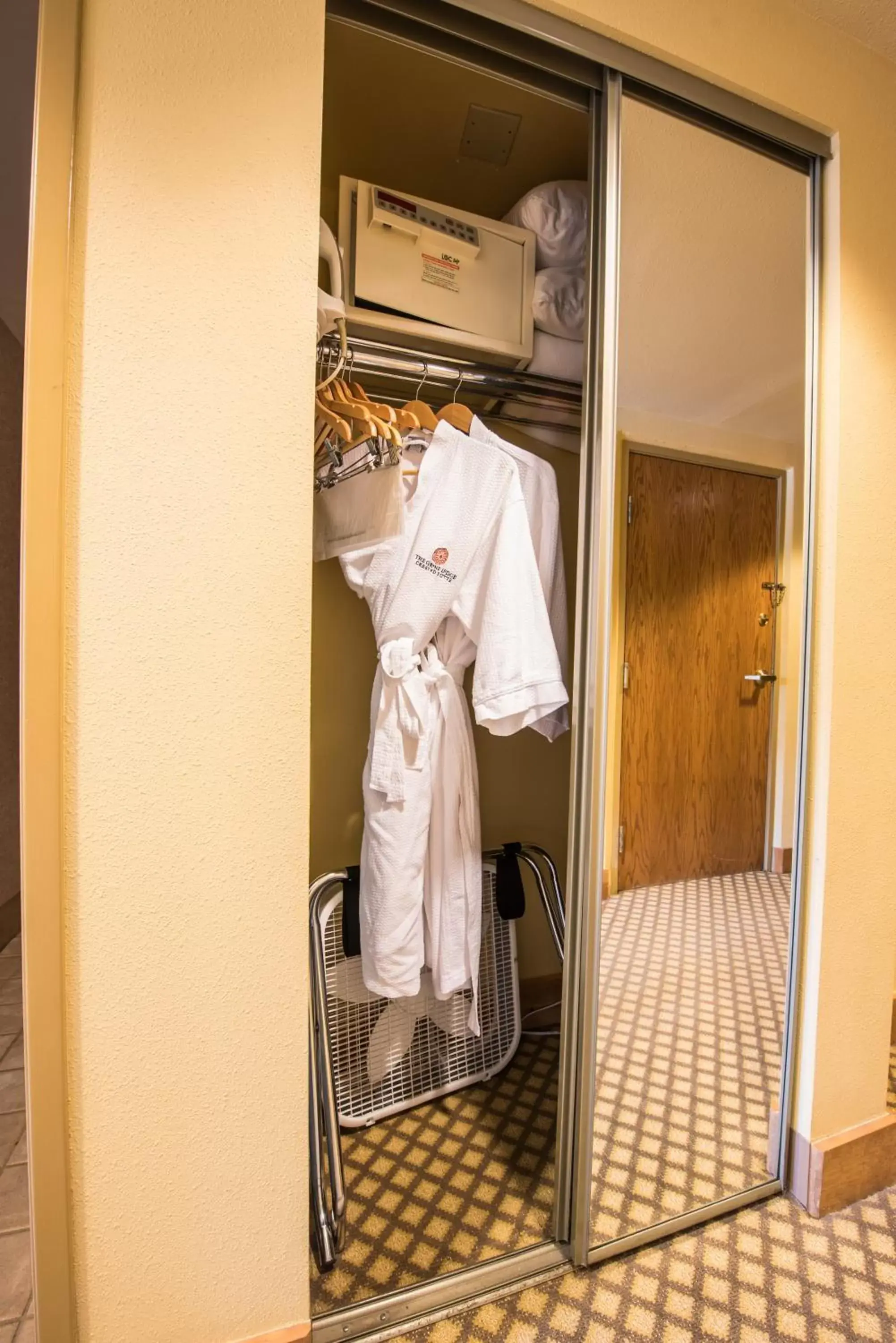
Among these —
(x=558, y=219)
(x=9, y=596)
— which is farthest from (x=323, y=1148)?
(x=9, y=596)

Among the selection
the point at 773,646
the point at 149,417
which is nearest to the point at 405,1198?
the point at 773,646

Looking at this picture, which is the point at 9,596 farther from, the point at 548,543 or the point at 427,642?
the point at 548,543

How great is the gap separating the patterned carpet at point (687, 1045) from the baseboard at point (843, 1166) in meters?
0.08

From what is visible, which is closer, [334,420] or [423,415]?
[334,420]

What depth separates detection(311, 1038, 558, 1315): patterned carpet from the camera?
118 cm

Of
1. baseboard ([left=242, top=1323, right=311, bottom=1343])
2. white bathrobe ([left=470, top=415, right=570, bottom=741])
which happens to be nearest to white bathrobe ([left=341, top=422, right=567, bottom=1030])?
white bathrobe ([left=470, top=415, right=570, bottom=741])

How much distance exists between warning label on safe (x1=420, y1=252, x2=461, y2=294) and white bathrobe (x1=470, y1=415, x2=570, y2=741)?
0.89ft

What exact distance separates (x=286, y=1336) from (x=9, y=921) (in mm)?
2240

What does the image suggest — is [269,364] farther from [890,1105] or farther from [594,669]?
[890,1105]

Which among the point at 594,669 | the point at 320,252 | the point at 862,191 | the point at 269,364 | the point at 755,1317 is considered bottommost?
the point at 755,1317

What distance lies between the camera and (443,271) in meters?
1.34

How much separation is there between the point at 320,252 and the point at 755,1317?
2.09 meters

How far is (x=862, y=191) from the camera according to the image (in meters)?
1.36

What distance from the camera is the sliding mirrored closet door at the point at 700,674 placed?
4.12ft
